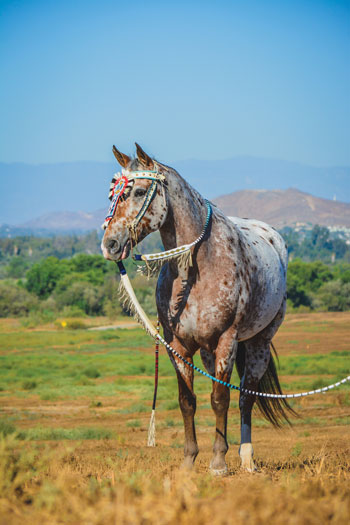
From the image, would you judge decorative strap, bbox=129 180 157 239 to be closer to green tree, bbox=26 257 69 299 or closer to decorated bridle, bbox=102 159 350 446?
decorated bridle, bbox=102 159 350 446

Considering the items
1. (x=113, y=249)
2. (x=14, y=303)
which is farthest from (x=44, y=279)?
(x=113, y=249)

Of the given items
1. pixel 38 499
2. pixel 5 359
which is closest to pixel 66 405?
pixel 5 359

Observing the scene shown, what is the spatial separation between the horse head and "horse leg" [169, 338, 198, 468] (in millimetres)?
1055

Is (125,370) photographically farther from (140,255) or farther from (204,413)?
(140,255)

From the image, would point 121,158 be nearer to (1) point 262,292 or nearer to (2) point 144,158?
(2) point 144,158

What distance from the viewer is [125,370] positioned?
2719cm

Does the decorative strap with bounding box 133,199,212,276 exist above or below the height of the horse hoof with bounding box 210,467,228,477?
above

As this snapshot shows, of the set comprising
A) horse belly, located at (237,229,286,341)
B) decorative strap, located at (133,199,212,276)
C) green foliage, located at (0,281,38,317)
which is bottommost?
green foliage, located at (0,281,38,317)

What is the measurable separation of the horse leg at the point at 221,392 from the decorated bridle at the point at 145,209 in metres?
0.74

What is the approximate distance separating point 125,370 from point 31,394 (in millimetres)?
6566

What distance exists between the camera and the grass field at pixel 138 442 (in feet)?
11.8

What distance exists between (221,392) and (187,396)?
A: 396 millimetres

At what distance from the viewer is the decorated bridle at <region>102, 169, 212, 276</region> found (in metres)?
5.26

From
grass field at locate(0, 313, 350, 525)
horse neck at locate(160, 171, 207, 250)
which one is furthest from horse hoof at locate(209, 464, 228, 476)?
horse neck at locate(160, 171, 207, 250)
